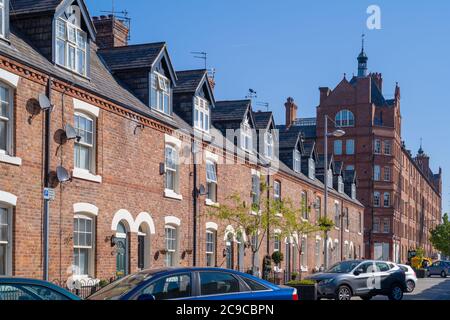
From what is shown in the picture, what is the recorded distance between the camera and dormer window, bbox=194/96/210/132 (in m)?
26.6

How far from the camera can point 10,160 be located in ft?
49.6

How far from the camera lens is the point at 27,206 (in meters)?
15.7

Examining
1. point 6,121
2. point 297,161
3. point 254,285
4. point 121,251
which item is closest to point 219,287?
point 254,285

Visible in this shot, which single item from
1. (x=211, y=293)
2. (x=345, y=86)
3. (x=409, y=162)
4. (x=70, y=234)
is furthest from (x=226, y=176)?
(x=409, y=162)

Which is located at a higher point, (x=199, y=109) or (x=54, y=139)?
(x=199, y=109)

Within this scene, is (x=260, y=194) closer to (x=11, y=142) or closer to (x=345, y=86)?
(x=11, y=142)

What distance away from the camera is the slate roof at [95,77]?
52.8 feet

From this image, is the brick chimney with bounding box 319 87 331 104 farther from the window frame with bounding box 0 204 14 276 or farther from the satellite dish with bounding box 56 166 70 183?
the window frame with bounding box 0 204 14 276

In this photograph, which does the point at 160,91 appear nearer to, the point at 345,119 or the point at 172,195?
the point at 172,195

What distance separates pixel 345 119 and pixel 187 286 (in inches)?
2616

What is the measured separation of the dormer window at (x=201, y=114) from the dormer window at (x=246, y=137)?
388 centimetres

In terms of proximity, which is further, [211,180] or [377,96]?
[377,96]

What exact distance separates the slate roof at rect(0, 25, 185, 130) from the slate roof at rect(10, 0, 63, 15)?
2.00 ft
